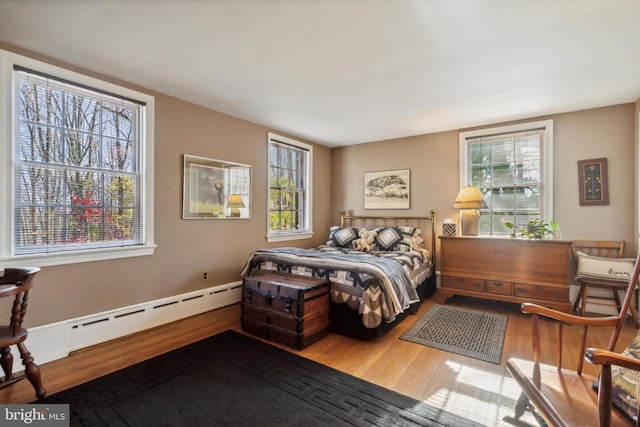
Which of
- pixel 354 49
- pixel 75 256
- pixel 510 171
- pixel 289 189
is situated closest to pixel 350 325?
pixel 354 49

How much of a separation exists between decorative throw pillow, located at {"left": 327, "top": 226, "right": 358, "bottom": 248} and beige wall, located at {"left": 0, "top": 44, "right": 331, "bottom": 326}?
41.9 inches

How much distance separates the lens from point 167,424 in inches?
66.6

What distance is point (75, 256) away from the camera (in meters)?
2.58

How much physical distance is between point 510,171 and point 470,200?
0.81 meters

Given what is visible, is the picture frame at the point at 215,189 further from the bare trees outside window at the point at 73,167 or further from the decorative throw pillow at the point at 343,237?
the decorative throw pillow at the point at 343,237

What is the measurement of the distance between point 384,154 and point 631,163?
2.96m

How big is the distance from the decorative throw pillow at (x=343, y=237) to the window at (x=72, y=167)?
256 centimetres

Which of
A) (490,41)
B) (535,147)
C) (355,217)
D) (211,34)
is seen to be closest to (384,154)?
(355,217)

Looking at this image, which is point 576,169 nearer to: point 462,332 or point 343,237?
point 462,332

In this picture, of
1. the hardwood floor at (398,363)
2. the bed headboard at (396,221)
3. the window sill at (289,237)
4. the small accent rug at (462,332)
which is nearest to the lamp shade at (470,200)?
the bed headboard at (396,221)

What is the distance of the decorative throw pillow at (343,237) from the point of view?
15.1 feet

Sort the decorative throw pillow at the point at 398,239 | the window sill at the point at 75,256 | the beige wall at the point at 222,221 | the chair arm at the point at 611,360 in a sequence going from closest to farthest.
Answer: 1. the chair arm at the point at 611,360
2. the window sill at the point at 75,256
3. the beige wall at the point at 222,221
4. the decorative throw pillow at the point at 398,239

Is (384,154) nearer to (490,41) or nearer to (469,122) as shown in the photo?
(469,122)

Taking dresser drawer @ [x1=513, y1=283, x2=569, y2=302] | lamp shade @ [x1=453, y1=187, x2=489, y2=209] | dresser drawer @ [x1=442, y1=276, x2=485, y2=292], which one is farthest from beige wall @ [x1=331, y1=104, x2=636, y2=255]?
dresser drawer @ [x1=442, y1=276, x2=485, y2=292]
